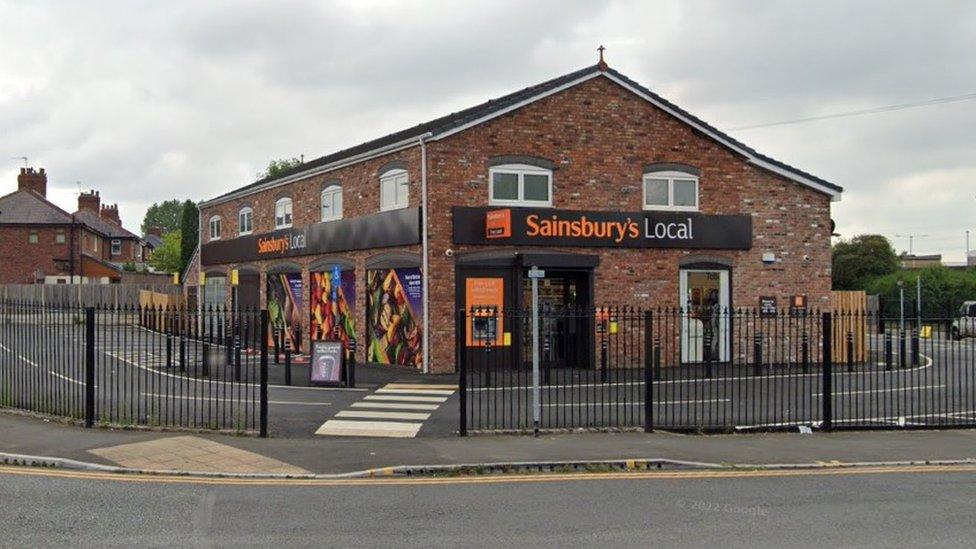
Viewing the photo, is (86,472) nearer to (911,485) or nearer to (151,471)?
(151,471)

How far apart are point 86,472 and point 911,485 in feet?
30.0

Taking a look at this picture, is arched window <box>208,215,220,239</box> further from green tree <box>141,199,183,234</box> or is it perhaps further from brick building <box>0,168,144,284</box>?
green tree <box>141,199,183,234</box>

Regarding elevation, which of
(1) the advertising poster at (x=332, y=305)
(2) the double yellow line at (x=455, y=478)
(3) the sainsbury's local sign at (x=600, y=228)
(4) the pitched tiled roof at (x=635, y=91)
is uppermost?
(4) the pitched tiled roof at (x=635, y=91)

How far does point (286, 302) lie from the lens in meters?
30.3

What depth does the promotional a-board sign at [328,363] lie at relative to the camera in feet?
62.3

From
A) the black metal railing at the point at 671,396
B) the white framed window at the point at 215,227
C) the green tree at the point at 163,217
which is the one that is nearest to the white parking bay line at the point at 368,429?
the black metal railing at the point at 671,396

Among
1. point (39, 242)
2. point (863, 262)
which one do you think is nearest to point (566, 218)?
point (863, 262)

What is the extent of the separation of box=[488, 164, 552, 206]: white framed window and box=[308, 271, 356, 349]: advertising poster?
5.51 m

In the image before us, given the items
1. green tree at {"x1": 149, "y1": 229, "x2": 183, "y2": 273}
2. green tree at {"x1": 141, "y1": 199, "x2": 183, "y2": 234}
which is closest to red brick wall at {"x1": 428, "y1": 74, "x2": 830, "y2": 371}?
green tree at {"x1": 149, "y1": 229, "x2": 183, "y2": 273}

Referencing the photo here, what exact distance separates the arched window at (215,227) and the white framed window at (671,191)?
1993cm

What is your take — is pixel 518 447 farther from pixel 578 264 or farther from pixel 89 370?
pixel 578 264

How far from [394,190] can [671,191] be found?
25.1ft

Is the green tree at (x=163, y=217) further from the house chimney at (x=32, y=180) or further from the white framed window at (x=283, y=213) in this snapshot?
the white framed window at (x=283, y=213)

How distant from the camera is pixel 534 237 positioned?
22.8 meters
